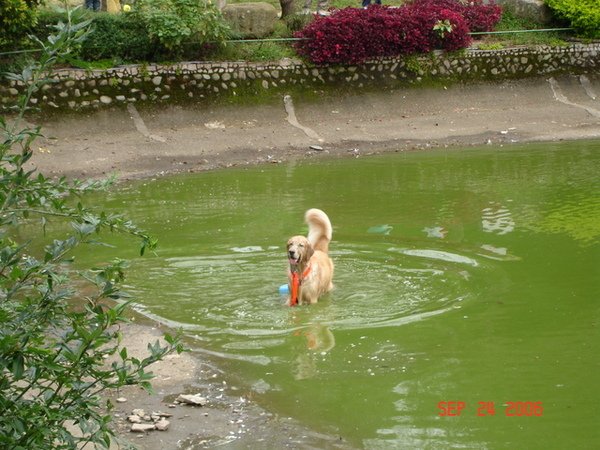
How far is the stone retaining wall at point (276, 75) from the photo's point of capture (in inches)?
723

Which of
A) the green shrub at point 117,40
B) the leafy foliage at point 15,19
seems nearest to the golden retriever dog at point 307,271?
the leafy foliage at point 15,19

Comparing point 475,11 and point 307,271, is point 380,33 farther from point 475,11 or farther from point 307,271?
point 307,271

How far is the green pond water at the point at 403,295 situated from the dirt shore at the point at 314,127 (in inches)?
49.5

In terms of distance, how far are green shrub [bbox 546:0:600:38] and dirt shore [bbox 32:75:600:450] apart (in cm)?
146

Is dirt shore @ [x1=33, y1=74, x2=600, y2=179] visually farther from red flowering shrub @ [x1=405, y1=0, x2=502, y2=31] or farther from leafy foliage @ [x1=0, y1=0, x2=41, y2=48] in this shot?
red flowering shrub @ [x1=405, y1=0, x2=502, y2=31]

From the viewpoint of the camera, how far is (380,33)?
66.7 feet

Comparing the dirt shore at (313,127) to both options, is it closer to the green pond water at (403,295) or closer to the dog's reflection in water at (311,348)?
the green pond water at (403,295)

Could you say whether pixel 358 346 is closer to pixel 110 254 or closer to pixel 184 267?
pixel 184 267

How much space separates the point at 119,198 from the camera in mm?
15055

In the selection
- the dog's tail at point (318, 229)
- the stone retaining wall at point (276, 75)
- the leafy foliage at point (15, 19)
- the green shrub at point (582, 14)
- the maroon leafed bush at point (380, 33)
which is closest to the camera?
the dog's tail at point (318, 229)

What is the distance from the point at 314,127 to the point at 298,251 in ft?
31.7

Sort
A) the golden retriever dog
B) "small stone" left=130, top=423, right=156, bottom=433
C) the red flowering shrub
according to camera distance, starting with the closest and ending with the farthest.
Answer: "small stone" left=130, top=423, right=156, bottom=433, the golden retriever dog, the red flowering shrub

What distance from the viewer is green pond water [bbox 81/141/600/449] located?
7.37 meters
